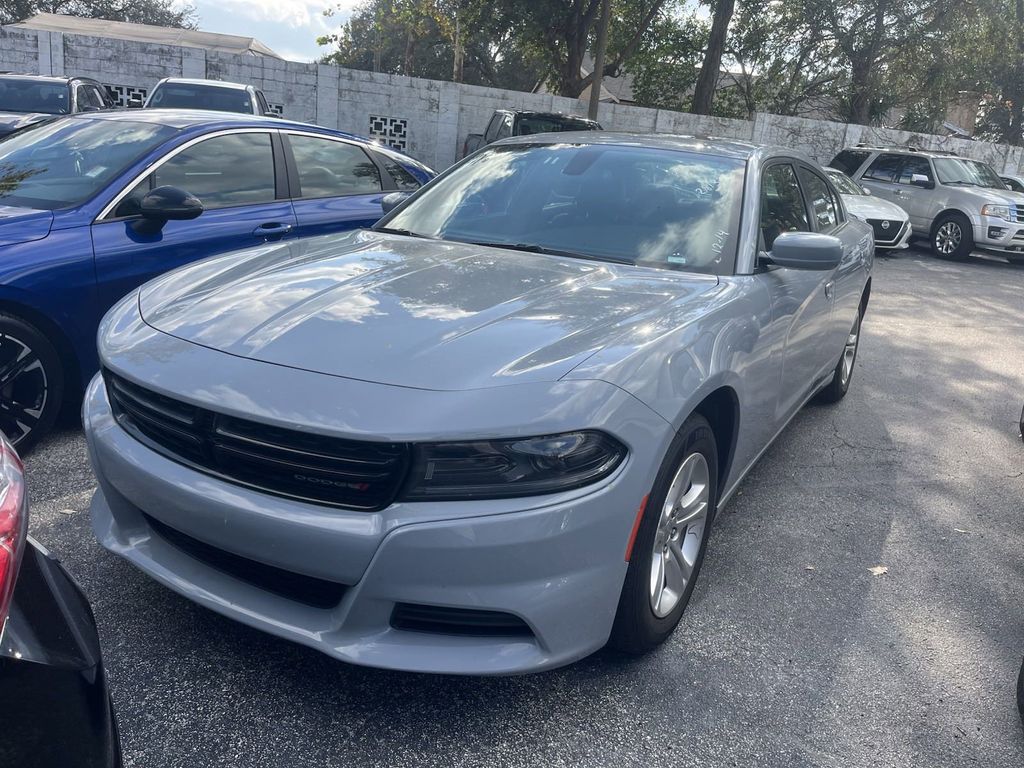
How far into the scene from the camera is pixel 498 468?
208cm

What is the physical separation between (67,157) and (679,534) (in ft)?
12.1

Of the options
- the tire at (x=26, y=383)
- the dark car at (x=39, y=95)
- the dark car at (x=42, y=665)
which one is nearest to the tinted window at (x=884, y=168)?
the dark car at (x=39, y=95)

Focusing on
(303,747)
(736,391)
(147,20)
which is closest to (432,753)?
(303,747)

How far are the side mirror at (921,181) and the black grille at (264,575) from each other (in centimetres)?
1439

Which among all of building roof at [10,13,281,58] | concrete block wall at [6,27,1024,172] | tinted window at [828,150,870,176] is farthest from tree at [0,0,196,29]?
tinted window at [828,150,870,176]

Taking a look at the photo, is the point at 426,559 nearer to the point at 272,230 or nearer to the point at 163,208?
the point at 163,208

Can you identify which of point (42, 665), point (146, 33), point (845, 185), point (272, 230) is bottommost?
point (42, 665)

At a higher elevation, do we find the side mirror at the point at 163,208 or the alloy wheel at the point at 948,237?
the side mirror at the point at 163,208

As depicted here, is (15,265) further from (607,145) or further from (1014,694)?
(1014,694)

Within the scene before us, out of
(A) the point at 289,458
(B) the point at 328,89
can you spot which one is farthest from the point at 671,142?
(B) the point at 328,89

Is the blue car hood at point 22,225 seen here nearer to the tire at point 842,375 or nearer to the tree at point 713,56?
the tire at point 842,375

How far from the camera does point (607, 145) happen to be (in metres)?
3.91

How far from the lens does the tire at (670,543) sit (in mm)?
2357

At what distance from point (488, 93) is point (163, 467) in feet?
57.2
